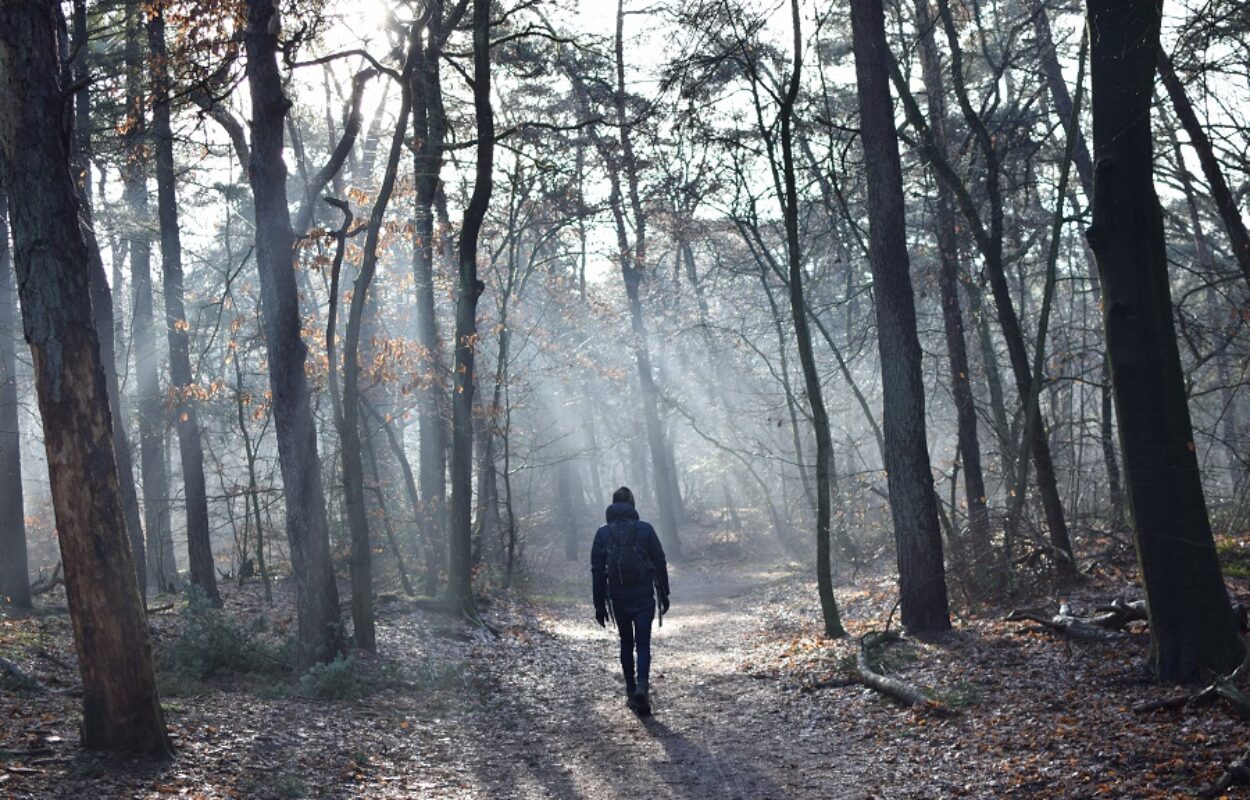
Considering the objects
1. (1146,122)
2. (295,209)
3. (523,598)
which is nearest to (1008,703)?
(1146,122)

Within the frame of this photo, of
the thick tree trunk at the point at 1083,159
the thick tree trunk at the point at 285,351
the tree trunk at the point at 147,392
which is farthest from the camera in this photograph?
the tree trunk at the point at 147,392

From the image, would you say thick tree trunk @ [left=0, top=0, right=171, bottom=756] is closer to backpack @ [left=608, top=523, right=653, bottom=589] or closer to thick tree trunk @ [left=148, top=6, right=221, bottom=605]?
backpack @ [left=608, top=523, right=653, bottom=589]

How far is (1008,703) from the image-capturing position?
823 cm

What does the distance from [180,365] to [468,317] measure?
26.4ft

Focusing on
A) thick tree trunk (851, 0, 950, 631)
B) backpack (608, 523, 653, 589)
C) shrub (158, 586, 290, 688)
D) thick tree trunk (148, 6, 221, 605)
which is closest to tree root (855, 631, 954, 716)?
thick tree trunk (851, 0, 950, 631)

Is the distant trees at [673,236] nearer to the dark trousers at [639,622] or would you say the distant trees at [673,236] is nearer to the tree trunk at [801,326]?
the tree trunk at [801,326]

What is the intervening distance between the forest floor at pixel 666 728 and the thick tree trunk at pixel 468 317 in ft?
6.52

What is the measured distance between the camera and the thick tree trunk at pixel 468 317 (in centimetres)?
1459

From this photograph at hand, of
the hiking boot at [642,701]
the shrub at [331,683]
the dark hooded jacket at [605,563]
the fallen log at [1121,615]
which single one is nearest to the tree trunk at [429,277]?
the shrub at [331,683]

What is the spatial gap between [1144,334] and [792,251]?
553cm

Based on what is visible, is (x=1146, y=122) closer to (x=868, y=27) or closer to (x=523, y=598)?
(x=868, y=27)

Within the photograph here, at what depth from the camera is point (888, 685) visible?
9.25 m

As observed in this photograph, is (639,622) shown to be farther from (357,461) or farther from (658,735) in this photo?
(357,461)

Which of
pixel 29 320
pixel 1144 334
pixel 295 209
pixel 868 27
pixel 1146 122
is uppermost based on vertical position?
pixel 295 209
